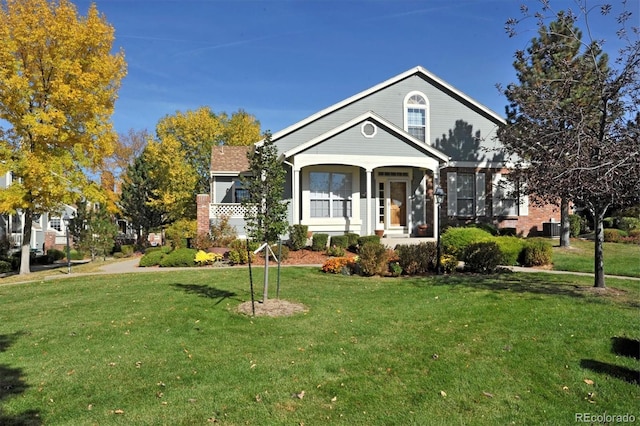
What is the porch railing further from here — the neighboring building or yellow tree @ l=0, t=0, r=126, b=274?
the neighboring building

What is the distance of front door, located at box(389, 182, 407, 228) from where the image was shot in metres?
19.4

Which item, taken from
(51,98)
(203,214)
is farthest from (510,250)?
(51,98)

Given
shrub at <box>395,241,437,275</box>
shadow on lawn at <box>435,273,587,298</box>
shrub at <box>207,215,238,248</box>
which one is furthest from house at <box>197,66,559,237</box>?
shadow on lawn at <box>435,273,587,298</box>

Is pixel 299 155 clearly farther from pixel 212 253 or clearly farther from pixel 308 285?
pixel 308 285

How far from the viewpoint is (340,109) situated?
19.5m

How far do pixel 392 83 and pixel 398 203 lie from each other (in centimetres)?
569

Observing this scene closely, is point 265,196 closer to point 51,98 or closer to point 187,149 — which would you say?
point 51,98

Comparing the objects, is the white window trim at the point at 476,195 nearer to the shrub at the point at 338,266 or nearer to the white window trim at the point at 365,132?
the white window trim at the point at 365,132

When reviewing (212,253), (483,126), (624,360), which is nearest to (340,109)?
(483,126)

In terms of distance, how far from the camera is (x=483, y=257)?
40.4ft

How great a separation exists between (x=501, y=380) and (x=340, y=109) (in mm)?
16307

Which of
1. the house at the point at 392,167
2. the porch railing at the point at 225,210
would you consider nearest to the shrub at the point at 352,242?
the house at the point at 392,167

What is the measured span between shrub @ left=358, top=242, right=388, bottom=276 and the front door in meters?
7.46

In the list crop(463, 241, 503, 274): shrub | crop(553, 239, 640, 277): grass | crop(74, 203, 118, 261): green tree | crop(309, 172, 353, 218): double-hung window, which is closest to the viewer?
crop(463, 241, 503, 274): shrub
